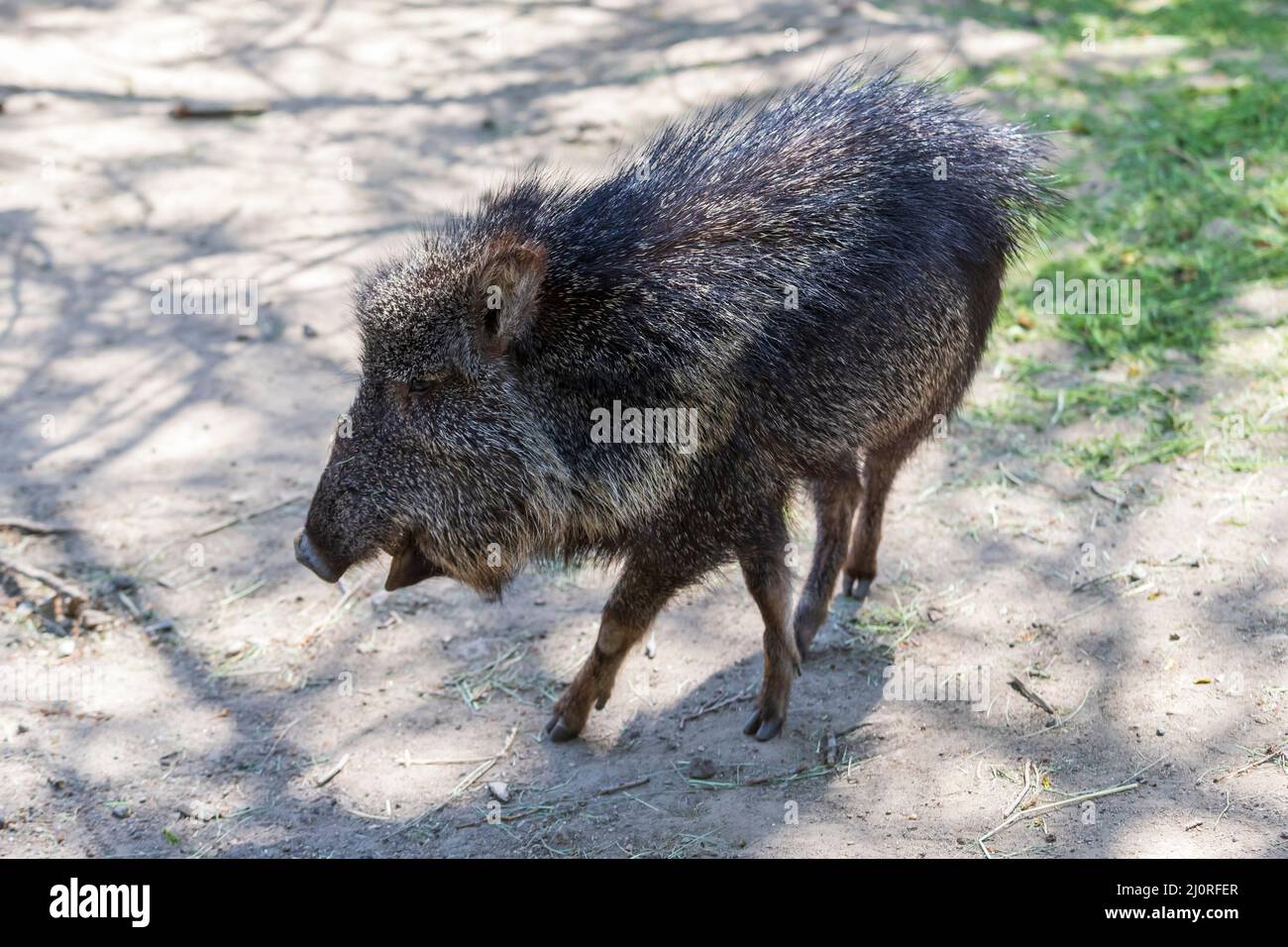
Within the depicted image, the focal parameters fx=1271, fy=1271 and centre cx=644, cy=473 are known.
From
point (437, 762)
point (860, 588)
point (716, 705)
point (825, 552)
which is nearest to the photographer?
point (437, 762)

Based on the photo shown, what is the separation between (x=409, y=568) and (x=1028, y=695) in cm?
206

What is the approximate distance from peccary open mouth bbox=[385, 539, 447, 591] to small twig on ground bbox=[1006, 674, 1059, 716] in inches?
76.3

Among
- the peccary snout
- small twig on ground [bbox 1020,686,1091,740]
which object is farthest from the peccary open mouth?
small twig on ground [bbox 1020,686,1091,740]

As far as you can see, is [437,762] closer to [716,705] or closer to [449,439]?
[716,705]

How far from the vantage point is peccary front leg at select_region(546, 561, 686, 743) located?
4035mm

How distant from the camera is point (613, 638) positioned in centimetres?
414

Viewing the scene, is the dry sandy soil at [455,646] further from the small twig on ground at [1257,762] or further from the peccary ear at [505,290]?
the peccary ear at [505,290]

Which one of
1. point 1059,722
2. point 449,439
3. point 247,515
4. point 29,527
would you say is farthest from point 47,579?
point 1059,722

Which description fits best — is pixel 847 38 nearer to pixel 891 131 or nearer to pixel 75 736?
pixel 891 131

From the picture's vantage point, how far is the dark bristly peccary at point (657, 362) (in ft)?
12.4

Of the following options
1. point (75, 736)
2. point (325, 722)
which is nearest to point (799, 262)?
point (325, 722)

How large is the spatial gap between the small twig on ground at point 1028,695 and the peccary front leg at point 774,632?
2.44 ft

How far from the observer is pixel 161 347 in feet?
20.8

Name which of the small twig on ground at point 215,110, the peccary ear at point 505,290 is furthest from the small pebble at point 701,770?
the small twig on ground at point 215,110
